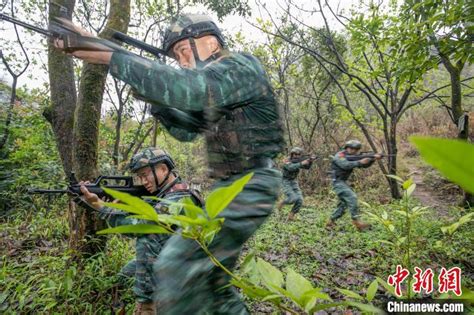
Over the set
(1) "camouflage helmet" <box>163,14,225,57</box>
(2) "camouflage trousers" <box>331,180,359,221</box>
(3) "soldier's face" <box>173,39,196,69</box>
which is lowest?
(2) "camouflage trousers" <box>331,180,359,221</box>

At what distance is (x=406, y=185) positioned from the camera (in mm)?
1188

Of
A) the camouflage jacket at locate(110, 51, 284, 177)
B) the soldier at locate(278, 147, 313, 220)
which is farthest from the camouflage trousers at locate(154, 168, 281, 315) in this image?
the soldier at locate(278, 147, 313, 220)

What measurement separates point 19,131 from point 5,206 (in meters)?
1.81

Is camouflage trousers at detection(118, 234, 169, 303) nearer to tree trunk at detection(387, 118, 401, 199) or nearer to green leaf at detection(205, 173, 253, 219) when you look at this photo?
green leaf at detection(205, 173, 253, 219)

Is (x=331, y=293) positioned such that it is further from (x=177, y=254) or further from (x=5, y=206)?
(x=5, y=206)

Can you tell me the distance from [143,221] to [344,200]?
13.2 feet

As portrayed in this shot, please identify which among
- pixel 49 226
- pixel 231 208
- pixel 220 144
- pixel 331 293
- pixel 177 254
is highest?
pixel 220 144

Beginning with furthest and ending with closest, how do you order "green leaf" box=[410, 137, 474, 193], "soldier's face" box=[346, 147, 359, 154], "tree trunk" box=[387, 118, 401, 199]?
1. "tree trunk" box=[387, 118, 401, 199]
2. "soldier's face" box=[346, 147, 359, 154]
3. "green leaf" box=[410, 137, 474, 193]

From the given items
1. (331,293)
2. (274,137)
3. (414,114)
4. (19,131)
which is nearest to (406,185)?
(274,137)

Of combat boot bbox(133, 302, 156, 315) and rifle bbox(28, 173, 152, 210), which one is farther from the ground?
rifle bbox(28, 173, 152, 210)

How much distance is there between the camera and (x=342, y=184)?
5801 millimetres

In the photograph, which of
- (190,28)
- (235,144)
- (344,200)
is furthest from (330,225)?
(190,28)

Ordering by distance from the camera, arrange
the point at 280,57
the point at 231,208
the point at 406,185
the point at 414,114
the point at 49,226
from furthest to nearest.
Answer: the point at 414,114 < the point at 280,57 < the point at 49,226 < the point at 231,208 < the point at 406,185

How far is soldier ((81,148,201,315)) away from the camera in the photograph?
7.93 feet
